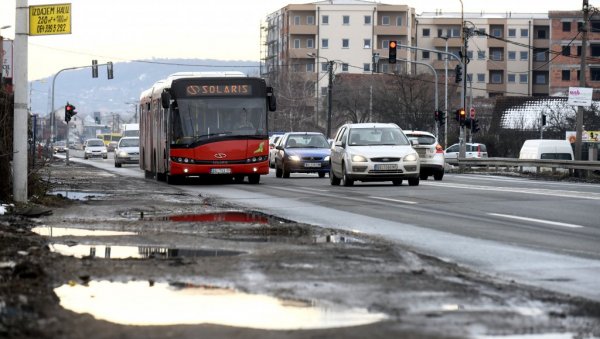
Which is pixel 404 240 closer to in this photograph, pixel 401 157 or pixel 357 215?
pixel 357 215

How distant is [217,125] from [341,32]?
126048mm

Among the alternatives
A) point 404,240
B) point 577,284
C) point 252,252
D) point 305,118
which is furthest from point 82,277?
point 305,118

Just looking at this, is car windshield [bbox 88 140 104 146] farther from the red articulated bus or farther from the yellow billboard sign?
the yellow billboard sign

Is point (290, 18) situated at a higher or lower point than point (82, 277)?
higher

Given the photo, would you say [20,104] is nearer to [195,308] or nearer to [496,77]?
[195,308]

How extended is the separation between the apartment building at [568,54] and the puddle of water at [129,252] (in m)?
124

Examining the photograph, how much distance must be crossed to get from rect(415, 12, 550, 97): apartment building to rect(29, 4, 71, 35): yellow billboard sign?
140258 mm

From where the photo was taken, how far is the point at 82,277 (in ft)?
29.5

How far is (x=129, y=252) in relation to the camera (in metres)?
11.1

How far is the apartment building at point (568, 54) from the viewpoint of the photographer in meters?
133

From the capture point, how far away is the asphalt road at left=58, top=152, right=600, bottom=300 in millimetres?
10367

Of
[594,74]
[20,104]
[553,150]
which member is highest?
[594,74]

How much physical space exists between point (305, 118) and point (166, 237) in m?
117

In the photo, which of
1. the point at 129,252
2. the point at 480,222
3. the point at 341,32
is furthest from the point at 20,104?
the point at 341,32
